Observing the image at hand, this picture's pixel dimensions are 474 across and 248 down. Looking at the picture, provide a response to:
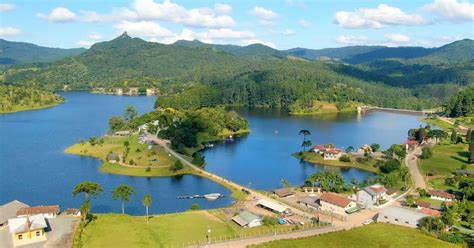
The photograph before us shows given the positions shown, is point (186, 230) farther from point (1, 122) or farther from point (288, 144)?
point (1, 122)

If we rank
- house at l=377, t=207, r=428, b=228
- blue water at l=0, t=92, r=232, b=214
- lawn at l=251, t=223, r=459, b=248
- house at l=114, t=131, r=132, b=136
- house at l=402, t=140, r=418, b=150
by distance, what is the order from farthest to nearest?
house at l=114, t=131, r=132, b=136 → house at l=402, t=140, r=418, b=150 → blue water at l=0, t=92, r=232, b=214 → house at l=377, t=207, r=428, b=228 → lawn at l=251, t=223, r=459, b=248

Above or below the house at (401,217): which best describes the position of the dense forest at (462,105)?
above

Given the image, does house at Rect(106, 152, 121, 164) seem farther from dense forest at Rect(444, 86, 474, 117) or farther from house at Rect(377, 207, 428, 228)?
dense forest at Rect(444, 86, 474, 117)

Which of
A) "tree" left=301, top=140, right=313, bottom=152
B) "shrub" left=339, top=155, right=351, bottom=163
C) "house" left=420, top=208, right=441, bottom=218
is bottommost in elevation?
"house" left=420, top=208, right=441, bottom=218

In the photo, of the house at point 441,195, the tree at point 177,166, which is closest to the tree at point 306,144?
the tree at point 177,166

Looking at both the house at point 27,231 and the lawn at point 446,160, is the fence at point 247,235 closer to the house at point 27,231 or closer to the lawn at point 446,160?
the house at point 27,231

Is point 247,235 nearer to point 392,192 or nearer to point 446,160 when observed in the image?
point 392,192

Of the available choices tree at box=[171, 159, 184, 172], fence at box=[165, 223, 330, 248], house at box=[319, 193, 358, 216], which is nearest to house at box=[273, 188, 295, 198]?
house at box=[319, 193, 358, 216]
